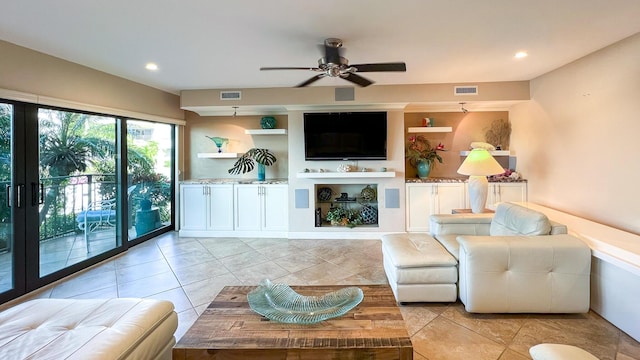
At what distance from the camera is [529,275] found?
2404mm

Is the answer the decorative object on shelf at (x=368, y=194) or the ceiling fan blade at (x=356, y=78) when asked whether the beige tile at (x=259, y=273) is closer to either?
the decorative object on shelf at (x=368, y=194)

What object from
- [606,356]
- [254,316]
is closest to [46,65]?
[254,316]

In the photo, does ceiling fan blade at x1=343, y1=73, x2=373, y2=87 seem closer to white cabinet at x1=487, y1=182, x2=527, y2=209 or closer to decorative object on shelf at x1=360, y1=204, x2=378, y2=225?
decorative object on shelf at x1=360, y1=204, x2=378, y2=225

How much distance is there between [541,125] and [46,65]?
21.5ft

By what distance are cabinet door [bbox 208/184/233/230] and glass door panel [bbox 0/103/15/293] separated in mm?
A: 2504

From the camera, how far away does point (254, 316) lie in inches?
69.0

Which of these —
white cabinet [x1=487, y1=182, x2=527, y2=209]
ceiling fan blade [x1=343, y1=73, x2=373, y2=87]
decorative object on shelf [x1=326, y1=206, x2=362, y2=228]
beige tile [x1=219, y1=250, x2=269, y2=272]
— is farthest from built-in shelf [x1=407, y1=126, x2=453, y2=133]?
beige tile [x1=219, y1=250, x2=269, y2=272]

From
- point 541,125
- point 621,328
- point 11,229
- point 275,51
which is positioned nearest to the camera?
point 621,328

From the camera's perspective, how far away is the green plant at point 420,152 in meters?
5.16

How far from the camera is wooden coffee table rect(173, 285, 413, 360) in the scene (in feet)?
4.72

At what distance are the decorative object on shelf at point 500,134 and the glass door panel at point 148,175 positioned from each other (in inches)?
239

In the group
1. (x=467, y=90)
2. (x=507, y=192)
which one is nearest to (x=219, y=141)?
(x=467, y=90)

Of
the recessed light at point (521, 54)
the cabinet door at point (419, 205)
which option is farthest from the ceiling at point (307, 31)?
Result: the cabinet door at point (419, 205)

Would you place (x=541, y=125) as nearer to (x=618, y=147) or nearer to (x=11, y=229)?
(x=618, y=147)
